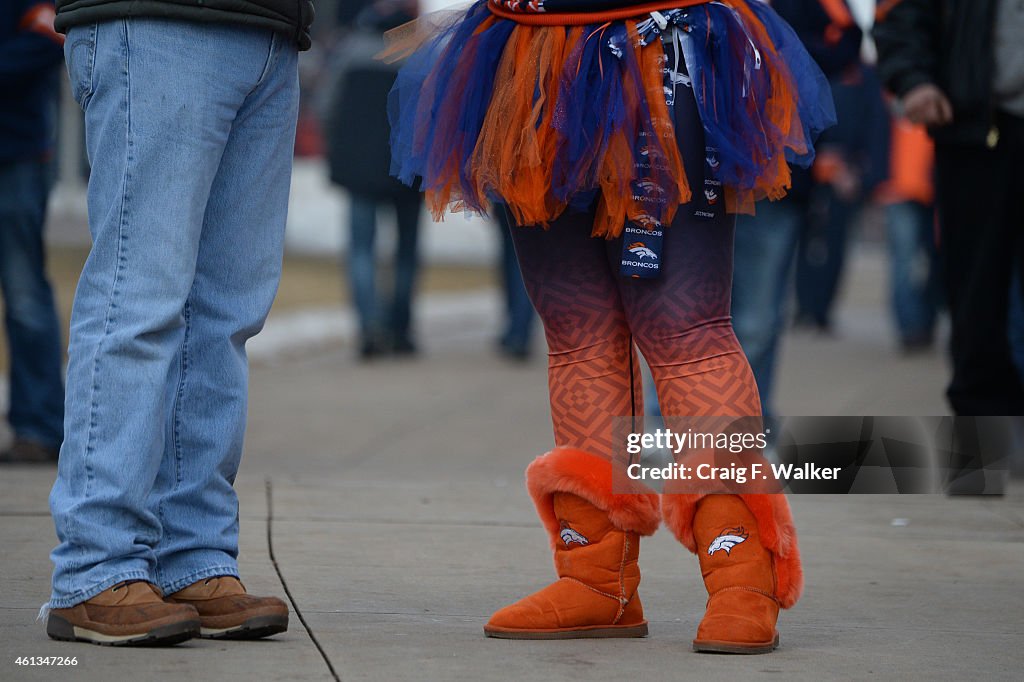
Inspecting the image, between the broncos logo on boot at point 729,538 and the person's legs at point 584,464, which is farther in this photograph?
the person's legs at point 584,464

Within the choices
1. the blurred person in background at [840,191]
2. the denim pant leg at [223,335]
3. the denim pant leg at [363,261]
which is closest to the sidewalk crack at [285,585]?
the denim pant leg at [223,335]

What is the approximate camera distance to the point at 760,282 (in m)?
5.64

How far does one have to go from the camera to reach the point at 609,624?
124 inches

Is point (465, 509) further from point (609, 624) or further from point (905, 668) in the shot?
point (905, 668)

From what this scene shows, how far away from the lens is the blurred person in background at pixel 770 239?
5.61 m

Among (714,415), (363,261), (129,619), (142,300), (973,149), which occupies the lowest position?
(363,261)

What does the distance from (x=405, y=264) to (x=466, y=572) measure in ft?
18.6

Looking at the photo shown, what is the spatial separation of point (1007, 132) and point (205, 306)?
2.95 m

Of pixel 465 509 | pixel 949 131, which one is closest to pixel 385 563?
pixel 465 509

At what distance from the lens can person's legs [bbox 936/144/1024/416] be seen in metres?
4.93

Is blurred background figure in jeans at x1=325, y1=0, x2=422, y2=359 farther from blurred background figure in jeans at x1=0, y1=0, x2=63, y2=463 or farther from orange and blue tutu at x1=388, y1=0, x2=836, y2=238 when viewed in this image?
orange and blue tutu at x1=388, y1=0, x2=836, y2=238

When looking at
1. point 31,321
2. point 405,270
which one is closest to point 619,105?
point 31,321

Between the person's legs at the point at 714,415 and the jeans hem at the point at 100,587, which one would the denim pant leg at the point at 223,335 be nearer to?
the jeans hem at the point at 100,587

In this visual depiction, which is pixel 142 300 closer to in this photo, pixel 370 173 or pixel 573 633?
pixel 573 633
